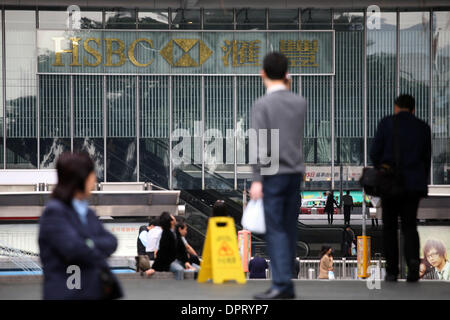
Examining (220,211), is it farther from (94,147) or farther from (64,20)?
(64,20)

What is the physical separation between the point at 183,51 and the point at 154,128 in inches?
128

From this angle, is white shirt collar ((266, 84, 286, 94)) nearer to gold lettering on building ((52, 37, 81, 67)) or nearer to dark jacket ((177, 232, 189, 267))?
dark jacket ((177, 232, 189, 267))

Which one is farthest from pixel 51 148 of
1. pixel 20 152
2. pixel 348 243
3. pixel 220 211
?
pixel 220 211

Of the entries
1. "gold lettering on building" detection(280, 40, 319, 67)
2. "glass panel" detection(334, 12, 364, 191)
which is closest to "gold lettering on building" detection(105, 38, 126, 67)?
"gold lettering on building" detection(280, 40, 319, 67)

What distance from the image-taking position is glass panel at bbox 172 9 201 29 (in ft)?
111

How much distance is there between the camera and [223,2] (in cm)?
3381

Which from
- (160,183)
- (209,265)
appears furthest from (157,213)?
(209,265)

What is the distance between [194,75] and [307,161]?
5637mm

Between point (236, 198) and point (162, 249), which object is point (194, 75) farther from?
point (162, 249)

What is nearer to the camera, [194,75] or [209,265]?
[209,265]

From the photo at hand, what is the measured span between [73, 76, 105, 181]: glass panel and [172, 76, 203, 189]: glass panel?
290 centimetres

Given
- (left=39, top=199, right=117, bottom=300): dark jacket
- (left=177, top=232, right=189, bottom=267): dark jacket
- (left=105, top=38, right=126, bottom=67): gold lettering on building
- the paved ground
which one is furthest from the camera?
(left=105, top=38, right=126, bottom=67): gold lettering on building

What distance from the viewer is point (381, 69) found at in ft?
112

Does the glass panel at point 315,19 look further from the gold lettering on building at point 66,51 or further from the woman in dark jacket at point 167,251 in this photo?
the woman in dark jacket at point 167,251
